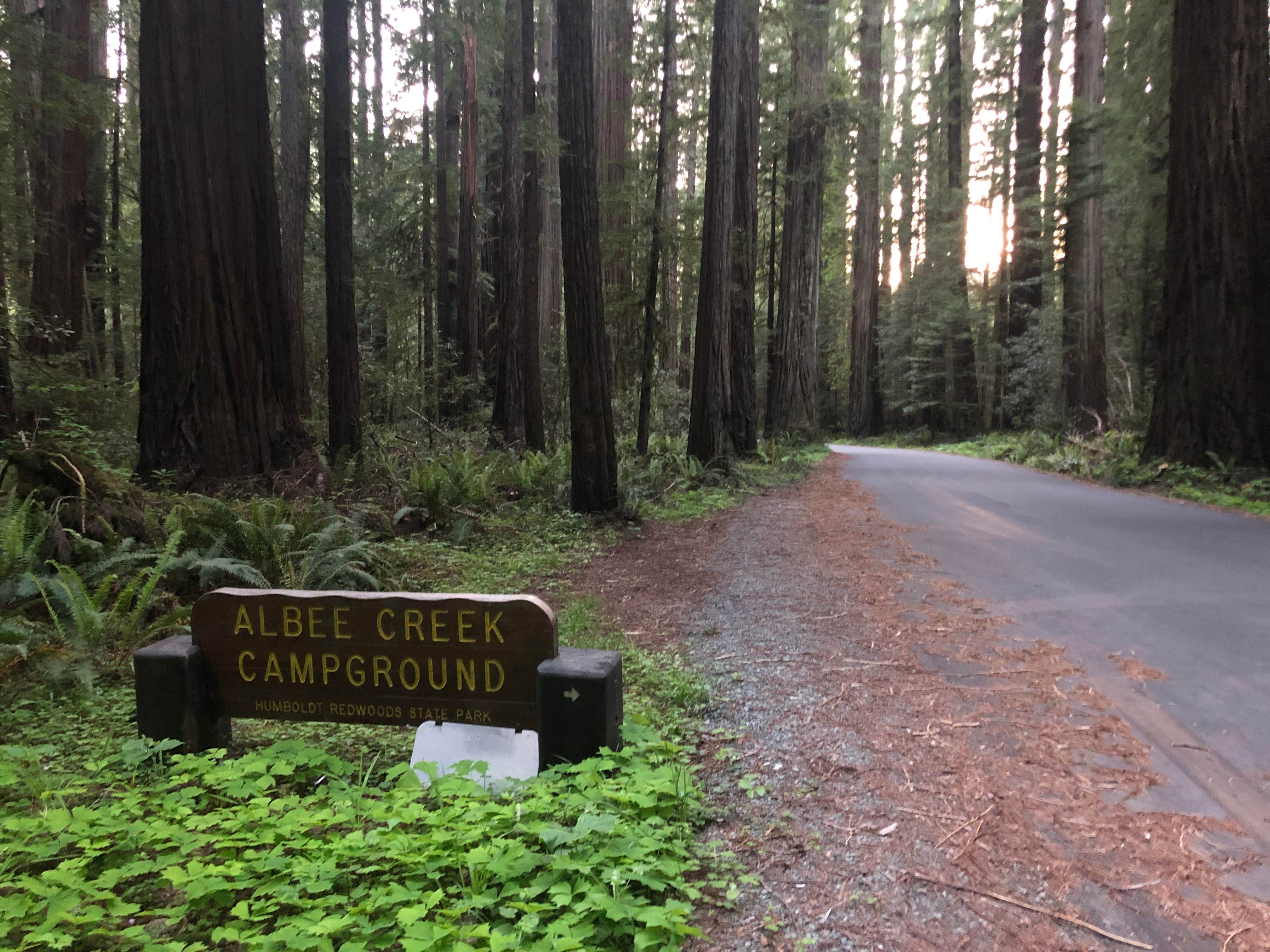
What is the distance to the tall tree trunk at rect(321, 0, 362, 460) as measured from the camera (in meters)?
11.9

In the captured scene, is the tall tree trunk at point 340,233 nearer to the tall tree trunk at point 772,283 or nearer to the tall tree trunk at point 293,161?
the tall tree trunk at point 293,161

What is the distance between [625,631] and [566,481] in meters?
6.02

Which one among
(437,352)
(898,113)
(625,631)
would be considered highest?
(898,113)

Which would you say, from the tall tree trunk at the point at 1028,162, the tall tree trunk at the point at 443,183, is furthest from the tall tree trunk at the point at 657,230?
the tall tree trunk at the point at 1028,162

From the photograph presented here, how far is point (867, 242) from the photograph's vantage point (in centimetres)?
3052

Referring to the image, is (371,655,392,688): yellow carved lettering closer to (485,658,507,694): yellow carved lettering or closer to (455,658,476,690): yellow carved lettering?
(455,658,476,690): yellow carved lettering

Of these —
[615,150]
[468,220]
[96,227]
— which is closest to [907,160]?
[615,150]

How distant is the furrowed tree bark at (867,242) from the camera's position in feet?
73.4

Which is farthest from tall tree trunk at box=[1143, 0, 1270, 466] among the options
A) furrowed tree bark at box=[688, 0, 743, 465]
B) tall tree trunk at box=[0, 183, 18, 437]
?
tall tree trunk at box=[0, 183, 18, 437]

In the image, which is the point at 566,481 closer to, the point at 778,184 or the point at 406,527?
the point at 406,527

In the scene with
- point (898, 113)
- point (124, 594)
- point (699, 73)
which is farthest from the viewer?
point (898, 113)

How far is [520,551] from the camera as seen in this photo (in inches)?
324

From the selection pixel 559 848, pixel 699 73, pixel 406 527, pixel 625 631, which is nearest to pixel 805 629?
pixel 625 631

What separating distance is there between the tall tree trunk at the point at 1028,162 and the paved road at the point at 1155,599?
58.3 ft
